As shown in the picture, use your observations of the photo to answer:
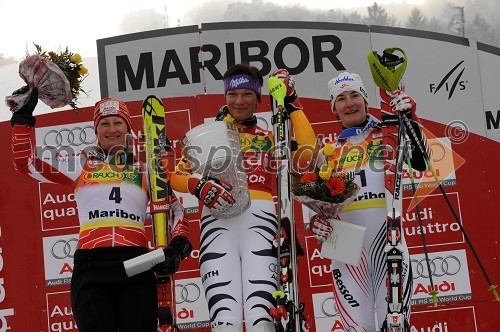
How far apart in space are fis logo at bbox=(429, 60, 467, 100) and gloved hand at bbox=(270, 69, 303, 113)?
213cm

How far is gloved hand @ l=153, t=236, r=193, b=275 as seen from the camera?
14.4 ft

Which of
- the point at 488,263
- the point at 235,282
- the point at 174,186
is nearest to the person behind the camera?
the point at 235,282

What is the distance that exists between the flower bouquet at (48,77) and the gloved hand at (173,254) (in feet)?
4.08

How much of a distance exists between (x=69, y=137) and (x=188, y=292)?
166 cm

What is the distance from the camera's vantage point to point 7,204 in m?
6.71

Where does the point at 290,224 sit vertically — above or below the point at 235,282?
above

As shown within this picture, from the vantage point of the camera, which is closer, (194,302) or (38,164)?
(38,164)

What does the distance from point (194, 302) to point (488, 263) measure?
2457 millimetres

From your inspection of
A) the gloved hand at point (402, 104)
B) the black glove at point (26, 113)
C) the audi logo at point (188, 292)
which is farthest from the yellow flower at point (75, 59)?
the audi logo at point (188, 292)

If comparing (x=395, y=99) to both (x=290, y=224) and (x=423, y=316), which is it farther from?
(x=423, y=316)

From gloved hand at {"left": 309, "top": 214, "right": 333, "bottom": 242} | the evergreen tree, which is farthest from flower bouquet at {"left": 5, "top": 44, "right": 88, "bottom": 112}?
the evergreen tree

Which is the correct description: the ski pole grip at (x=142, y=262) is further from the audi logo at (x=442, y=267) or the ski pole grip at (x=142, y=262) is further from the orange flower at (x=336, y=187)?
the audi logo at (x=442, y=267)

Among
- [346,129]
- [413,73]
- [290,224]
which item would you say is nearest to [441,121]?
[413,73]

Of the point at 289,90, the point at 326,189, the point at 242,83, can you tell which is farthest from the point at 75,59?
the point at 326,189
